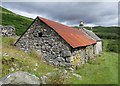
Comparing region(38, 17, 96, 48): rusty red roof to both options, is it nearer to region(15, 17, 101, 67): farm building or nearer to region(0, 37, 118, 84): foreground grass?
region(15, 17, 101, 67): farm building

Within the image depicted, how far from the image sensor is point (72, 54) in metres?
21.2

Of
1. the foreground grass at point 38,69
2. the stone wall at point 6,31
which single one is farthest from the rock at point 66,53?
the stone wall at point 6,31

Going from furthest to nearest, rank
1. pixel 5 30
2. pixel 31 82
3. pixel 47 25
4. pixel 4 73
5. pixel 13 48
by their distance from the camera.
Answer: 1. pixel 5 30
2. pixel 13 48
3. pixel 47 25
4. pixel 4 73
5. pixel 31 82

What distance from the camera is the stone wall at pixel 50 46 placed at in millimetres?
21170

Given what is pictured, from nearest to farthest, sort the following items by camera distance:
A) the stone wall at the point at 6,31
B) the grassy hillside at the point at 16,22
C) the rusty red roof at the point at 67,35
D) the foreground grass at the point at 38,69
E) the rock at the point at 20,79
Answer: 1. the rock at the point at 20,79
2. the foreground grass at the point at 38,69
3. the rusty red roof at the point at 67,35
4. the stone wall at the point at 6,31
5. the grassy hillside at the point at 16,22

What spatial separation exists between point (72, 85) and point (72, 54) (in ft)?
17.1

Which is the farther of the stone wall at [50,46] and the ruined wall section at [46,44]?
the ruined wall section at [46,44]

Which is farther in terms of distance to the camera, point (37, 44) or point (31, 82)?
point (37, 44)

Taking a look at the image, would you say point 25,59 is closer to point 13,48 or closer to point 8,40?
point 13,48

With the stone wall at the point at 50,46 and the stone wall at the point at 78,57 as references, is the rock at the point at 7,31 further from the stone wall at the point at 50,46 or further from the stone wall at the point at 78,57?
the stone wall at the point at 78,57

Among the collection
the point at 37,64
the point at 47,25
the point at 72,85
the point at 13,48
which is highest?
the point at 47,25

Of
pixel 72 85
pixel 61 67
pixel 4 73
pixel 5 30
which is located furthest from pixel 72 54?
pixel 5 30

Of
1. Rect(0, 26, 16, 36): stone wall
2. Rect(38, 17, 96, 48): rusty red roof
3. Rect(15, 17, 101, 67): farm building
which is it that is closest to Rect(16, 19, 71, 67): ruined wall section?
Rect(15, 17, 101, 67): farm building

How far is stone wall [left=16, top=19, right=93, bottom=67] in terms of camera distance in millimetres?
21170
